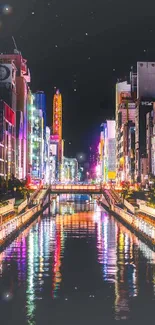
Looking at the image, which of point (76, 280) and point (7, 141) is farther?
point (7, 141)

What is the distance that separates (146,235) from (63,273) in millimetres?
18960

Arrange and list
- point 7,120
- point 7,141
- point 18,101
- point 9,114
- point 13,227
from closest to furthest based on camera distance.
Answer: point 13,227 < point 7,120 < point 7,141 < point 9,114 < point 18,101

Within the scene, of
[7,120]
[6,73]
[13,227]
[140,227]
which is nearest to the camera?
[13,227]

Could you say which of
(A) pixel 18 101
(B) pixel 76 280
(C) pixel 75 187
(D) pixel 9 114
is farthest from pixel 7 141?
(B) pixel 76 280

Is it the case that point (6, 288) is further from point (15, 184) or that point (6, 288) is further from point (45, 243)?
point (15, 184)

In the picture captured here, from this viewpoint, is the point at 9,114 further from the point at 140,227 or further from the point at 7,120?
the point at 140,227

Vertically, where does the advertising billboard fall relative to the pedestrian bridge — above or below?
above

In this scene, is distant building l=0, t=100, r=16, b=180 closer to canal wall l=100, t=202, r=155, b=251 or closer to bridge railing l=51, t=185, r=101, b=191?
bridge railing l=51, t=185, r=101, b=191

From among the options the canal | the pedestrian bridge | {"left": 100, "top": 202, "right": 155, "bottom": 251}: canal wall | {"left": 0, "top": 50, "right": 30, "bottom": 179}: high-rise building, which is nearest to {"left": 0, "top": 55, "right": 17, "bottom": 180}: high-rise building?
{"left": 0, "top": 50, "right": 30, "bottom": 179}: high-rise building

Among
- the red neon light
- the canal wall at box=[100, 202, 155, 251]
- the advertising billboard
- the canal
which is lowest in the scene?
the canal

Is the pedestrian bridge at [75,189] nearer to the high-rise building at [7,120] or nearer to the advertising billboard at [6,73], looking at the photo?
the high-rise building at [7,120]

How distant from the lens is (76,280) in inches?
1276

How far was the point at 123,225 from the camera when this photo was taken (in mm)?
73312

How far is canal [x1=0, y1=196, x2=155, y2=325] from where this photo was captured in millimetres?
23641
